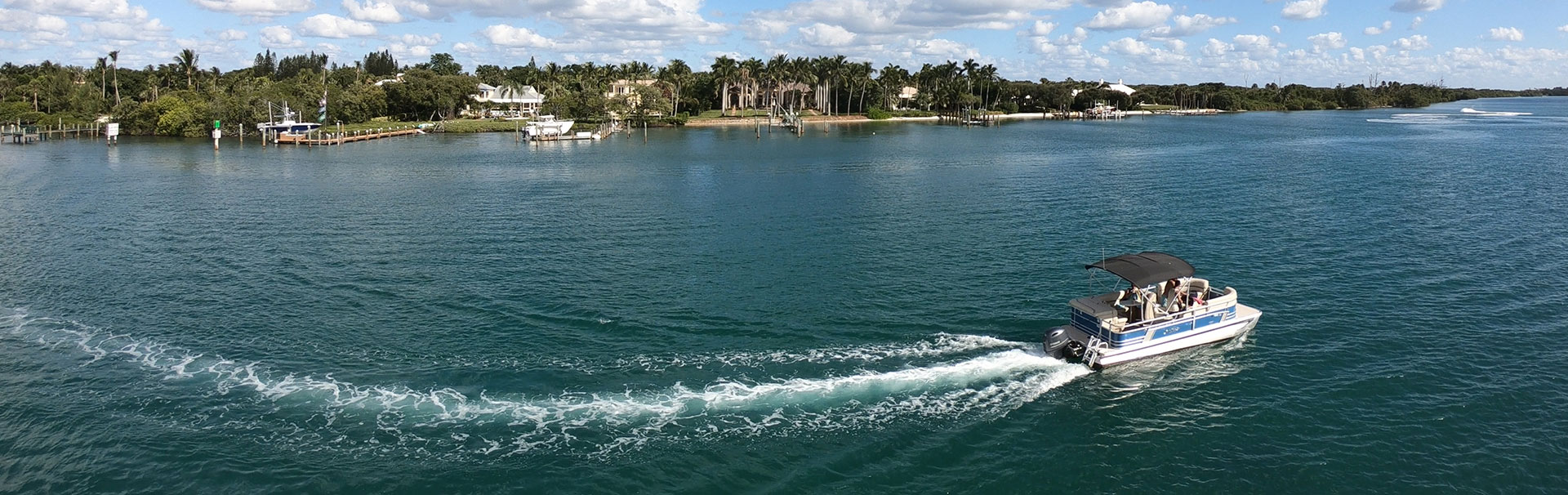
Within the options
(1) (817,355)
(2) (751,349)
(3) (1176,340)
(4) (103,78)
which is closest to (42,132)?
(4) (103,78)

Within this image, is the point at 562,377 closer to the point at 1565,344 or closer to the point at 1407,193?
the point at 1565,344

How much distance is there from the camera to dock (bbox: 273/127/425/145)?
143625mm

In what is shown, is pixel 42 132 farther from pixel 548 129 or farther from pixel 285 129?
pixel 548 129

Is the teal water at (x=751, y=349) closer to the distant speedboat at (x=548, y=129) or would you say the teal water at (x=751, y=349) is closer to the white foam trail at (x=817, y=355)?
the white foam trail at (x=817, y=355)

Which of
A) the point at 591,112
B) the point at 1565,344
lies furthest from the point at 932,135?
the point at 1565,344

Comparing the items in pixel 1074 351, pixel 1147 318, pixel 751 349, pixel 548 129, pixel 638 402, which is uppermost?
pixel 548 129

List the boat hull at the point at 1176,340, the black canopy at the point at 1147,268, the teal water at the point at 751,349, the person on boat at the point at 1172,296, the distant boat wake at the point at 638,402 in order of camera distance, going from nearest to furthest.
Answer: the teal water at the point at 751,349 < the distant boat wake at the point at 638,402 < the boat hull at the point at 1176,340 < the black canopy at the point at 1147,268 < the person on boat at the point at 1172,296

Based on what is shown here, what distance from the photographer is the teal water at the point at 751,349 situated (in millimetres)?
27484

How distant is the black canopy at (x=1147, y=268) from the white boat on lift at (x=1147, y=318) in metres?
0.03

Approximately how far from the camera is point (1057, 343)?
3528 centimetres

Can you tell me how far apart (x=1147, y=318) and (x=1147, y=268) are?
200cm

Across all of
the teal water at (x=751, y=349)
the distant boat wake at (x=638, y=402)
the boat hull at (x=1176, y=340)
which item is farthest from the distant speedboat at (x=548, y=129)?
the boat hull at (x=1176, y=340)

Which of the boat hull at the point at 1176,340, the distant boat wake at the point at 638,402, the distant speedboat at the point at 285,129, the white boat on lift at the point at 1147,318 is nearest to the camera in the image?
the distant boat wake at the point at 638,402

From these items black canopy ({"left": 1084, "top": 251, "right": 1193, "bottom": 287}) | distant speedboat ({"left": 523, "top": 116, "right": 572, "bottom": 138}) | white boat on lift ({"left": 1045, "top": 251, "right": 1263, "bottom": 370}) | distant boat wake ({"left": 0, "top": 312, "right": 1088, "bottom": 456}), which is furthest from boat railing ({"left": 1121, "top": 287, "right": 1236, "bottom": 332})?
distant speedboat ({"left": 523, "top": 116, "right": 572, "bottom": 138})
